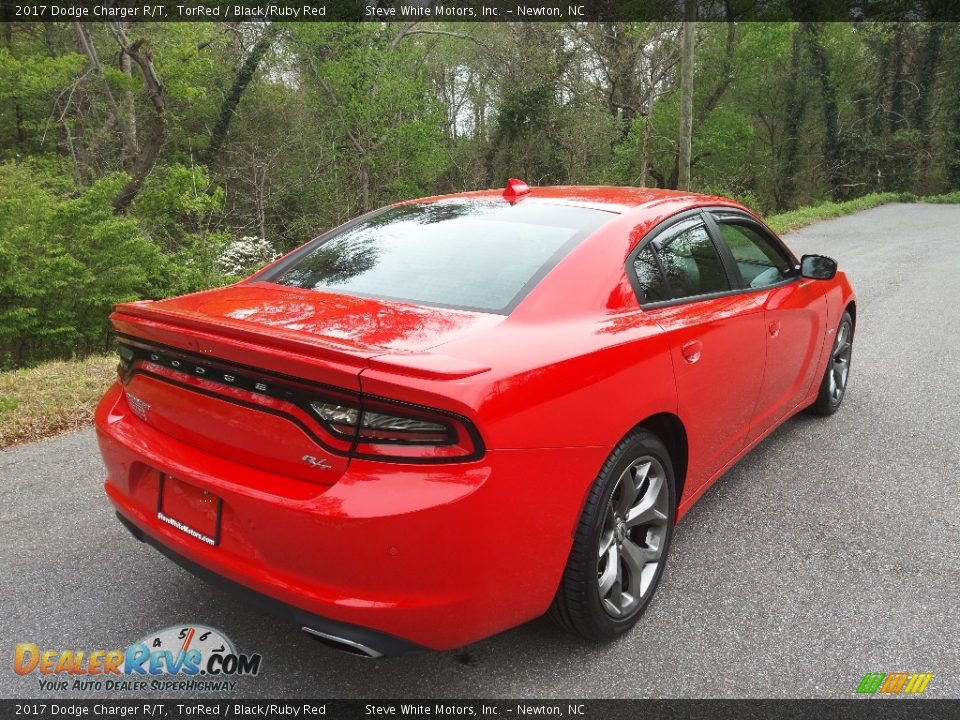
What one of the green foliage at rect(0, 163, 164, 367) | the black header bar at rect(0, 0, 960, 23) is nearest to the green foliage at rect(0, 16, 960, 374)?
the green foliage at rect(0, 163, 164, 367)

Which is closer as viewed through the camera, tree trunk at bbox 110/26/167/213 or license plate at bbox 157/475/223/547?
license plate at bbox 157/475/223/547

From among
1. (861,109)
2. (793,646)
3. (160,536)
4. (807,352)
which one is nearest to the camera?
(160,536)

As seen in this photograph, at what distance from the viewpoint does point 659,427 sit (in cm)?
262

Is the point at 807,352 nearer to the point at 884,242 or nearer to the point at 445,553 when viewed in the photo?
the point at 445,553

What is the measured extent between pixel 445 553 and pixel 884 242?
16235mm

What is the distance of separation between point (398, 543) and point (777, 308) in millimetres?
2480

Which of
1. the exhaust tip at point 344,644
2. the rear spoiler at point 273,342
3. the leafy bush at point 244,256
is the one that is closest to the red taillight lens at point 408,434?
the rear spoiler at point 273,342

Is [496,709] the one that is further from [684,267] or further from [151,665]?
[684,267]

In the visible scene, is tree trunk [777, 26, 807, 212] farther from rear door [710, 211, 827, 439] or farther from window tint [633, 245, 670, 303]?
window tint [633, 245, 670, 303]

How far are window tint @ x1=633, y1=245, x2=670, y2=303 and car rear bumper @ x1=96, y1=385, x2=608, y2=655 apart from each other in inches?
34.6

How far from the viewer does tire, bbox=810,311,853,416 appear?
177 inches

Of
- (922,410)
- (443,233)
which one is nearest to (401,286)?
(443,233)

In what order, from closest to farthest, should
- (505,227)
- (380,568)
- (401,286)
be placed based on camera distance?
(380,568)
(401,286)
(505,227)

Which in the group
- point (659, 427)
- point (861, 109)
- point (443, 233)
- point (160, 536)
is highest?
point (861, 109)
